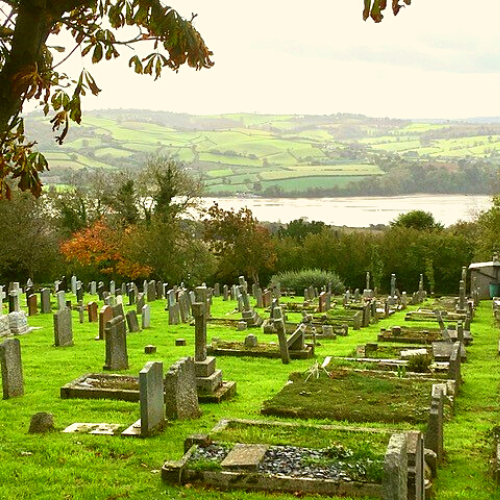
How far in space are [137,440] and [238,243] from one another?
119 feet

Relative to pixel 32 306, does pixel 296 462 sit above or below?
below

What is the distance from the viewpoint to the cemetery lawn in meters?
8.65

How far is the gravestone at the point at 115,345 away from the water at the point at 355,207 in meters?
65.4

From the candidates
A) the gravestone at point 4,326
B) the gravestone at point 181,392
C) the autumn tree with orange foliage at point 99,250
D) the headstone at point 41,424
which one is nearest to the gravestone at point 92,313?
Result: the gravestone at point 4,326

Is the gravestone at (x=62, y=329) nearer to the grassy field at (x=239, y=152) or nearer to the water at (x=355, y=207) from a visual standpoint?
the water at (x=355, y=207)

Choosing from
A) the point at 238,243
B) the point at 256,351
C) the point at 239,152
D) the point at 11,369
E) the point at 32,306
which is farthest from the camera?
the point at 239,152

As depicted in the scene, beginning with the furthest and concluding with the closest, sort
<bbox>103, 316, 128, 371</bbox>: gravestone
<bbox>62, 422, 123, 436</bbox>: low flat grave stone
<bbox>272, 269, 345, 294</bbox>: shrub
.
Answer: <bbox>272, 269, 345, 294</bbox>: shrub < <bbox>103, 316, 128, 371</bbox>: gravestone < <bbox>62, 422, 123, 436</bbox>: low flat grave stone

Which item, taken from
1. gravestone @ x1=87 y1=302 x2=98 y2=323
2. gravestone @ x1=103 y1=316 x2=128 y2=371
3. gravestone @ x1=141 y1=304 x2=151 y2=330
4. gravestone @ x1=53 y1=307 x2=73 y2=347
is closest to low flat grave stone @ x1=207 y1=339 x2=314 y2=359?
gravestone @ x1=103 y1=316 x2=128 y2=371

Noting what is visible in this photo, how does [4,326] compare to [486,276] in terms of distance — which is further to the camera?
[486,276]

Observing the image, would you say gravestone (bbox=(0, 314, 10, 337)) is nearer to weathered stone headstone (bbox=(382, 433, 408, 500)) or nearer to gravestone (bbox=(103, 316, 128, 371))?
gravestone (bbox=(103, 316, 128, 371))

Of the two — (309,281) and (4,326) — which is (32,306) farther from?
(309,281)

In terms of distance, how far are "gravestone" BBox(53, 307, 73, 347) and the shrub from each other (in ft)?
78.5

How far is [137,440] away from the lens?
416 inches

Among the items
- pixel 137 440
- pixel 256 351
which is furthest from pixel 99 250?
pixel 137 440
